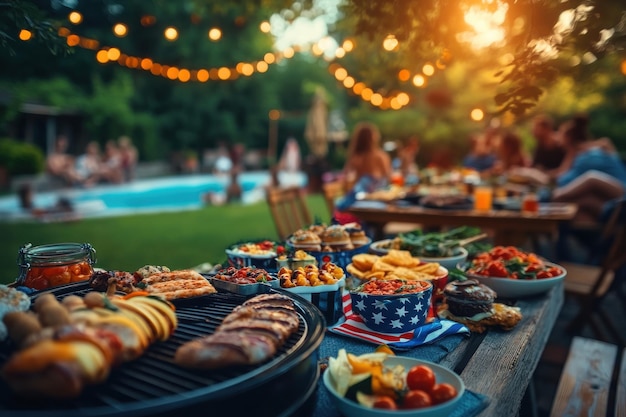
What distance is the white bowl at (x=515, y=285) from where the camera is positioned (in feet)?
9.00

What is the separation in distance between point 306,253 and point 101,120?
2477 cm

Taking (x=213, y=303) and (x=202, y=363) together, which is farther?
(x=213, y=303)

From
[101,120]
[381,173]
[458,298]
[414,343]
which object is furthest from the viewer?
[101,120]

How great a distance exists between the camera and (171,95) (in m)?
31.8

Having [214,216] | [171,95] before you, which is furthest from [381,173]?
[171,95]

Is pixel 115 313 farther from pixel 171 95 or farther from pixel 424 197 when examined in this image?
pixel 171 95

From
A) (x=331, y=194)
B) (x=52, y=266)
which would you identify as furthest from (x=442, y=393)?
(x=331, y=194)

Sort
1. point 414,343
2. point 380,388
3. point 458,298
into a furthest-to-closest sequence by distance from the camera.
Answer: point 458,298
point 414,343
point 380,388

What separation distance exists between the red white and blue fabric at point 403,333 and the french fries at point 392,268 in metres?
0.27

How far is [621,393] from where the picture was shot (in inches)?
118

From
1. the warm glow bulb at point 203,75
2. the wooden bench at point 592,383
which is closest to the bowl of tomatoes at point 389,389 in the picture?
the wooden bench at point 592,383

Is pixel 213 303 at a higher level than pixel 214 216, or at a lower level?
higher

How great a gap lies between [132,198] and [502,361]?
17974mm

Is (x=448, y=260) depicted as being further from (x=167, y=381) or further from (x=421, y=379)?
(x=167, y=381)
